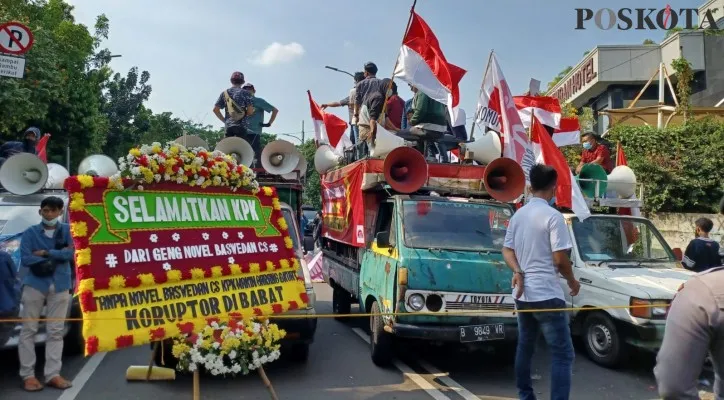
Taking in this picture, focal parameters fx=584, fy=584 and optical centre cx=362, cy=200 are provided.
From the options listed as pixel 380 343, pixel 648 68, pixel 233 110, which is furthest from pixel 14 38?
pixel 648 68

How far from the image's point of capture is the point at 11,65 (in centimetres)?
780

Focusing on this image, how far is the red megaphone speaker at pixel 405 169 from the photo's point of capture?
707 centimetres

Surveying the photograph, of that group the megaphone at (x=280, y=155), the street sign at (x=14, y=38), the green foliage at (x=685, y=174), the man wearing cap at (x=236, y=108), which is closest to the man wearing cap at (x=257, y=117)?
the man wearing cap at (x=236, y=108)

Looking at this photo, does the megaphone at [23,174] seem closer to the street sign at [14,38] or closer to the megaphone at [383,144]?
the street sign at [14,38]

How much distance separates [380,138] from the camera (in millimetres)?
7543

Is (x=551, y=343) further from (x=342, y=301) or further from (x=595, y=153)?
(x=595, y=153)

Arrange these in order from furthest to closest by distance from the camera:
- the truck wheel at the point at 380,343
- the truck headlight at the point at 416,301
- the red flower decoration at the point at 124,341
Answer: the truck wheel at the point at 380,343
the truck headlight at the point at 416,301
the red flower decoration at the point at 124,341

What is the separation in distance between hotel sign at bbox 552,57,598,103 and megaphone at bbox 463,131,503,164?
1876 cm

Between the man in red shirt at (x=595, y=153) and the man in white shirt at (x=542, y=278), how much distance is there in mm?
5646

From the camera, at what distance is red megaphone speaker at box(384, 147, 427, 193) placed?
7.07 metres

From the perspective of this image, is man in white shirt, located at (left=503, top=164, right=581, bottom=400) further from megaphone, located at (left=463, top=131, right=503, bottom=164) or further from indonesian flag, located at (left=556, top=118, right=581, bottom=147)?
indonesian flag, located at (left=556, top=118, right=581, bottom=147)

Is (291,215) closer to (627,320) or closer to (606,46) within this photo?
(627,320)

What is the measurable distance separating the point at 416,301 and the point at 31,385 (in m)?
3.79

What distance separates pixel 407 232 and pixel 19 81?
8.46 metres
